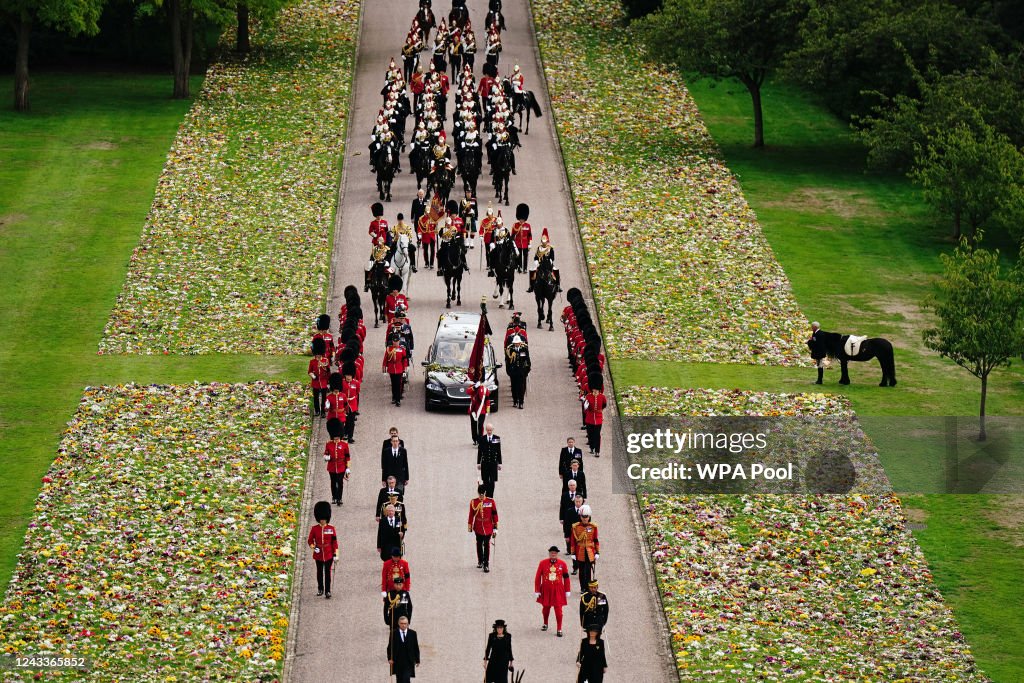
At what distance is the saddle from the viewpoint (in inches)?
1586

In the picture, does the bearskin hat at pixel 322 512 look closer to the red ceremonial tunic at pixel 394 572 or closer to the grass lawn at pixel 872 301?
the red ceremonial tunic at pixel 394 572

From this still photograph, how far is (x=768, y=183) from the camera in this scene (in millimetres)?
57219

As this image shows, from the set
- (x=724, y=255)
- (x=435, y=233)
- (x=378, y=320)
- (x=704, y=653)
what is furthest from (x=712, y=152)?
(x=704, y=653)

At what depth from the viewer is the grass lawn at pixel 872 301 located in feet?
103

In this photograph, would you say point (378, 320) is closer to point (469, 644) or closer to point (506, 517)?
point (506, 517)

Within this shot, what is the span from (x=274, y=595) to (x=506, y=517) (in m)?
5.31

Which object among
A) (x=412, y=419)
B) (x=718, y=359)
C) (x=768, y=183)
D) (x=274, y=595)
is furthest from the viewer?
(x=768, y=183)

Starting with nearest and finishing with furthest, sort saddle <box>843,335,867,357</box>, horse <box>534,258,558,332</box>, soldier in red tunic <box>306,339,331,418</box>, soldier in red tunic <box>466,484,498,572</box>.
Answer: soldier in red tunic <box>466,484,498,572</box>, soldier in red tunic <box>306,339,331,418</box>, saddle <box>843,335,867,357</box>, horse <box>534,258,558,332</box>

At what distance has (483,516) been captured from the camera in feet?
97.8

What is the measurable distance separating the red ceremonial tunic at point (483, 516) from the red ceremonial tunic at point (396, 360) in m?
8.23

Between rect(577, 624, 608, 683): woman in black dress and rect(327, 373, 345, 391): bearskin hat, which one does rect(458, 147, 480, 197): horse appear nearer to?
rect(327, 373, 345, 391): bearskin hat

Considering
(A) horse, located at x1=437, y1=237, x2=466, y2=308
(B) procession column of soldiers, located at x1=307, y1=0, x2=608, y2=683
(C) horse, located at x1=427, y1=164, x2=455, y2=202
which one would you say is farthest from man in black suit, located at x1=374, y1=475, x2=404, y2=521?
(C) horse, located at x1=427, y1=164, x2=455, y2=202

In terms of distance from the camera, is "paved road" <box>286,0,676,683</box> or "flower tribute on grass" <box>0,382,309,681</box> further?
"flower tribute on grass" <box>0,382,309,681</box>

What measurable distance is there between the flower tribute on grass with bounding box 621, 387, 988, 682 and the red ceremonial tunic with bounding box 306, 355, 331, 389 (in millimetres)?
7950
